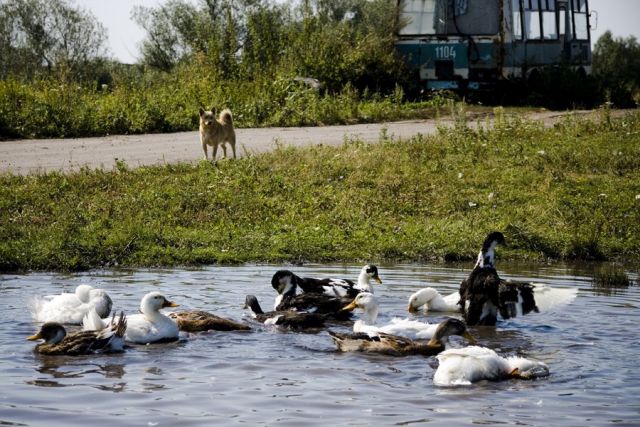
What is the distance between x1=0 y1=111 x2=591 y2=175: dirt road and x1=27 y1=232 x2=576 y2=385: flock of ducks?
8691mm

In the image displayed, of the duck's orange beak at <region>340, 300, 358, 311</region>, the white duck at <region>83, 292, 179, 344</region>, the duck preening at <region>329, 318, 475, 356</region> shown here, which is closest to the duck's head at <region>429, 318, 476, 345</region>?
the duck preening at <region>329, 318, 475, 356</region>

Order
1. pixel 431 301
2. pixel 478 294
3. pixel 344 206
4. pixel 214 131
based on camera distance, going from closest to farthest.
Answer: pixel 478 294, pixel 431 301, pixel 344 206, pixel 214 131

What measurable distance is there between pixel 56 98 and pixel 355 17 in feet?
140

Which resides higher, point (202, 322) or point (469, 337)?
point (202, 322)

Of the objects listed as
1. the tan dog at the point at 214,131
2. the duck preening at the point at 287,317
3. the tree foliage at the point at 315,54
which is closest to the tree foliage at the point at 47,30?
the tree foliage at the point at 315,54

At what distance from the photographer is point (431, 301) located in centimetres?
1239

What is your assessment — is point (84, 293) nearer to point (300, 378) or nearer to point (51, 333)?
point (51, 333)

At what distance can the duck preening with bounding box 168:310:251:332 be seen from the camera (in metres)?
11.1

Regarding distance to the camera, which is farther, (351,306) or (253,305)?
(253,305)

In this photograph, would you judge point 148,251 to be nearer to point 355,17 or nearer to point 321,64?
point 321,64

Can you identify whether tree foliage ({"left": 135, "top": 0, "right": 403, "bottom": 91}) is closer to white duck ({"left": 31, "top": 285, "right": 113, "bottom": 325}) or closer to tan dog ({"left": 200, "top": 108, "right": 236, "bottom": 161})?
tan dog ({"left": 200, "top": 108, "right": 236, "bottom": 161})

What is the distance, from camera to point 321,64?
3541 cm

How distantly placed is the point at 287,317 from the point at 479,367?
287cm

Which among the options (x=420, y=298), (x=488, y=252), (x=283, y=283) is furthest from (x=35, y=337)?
(x=488, y=252)
